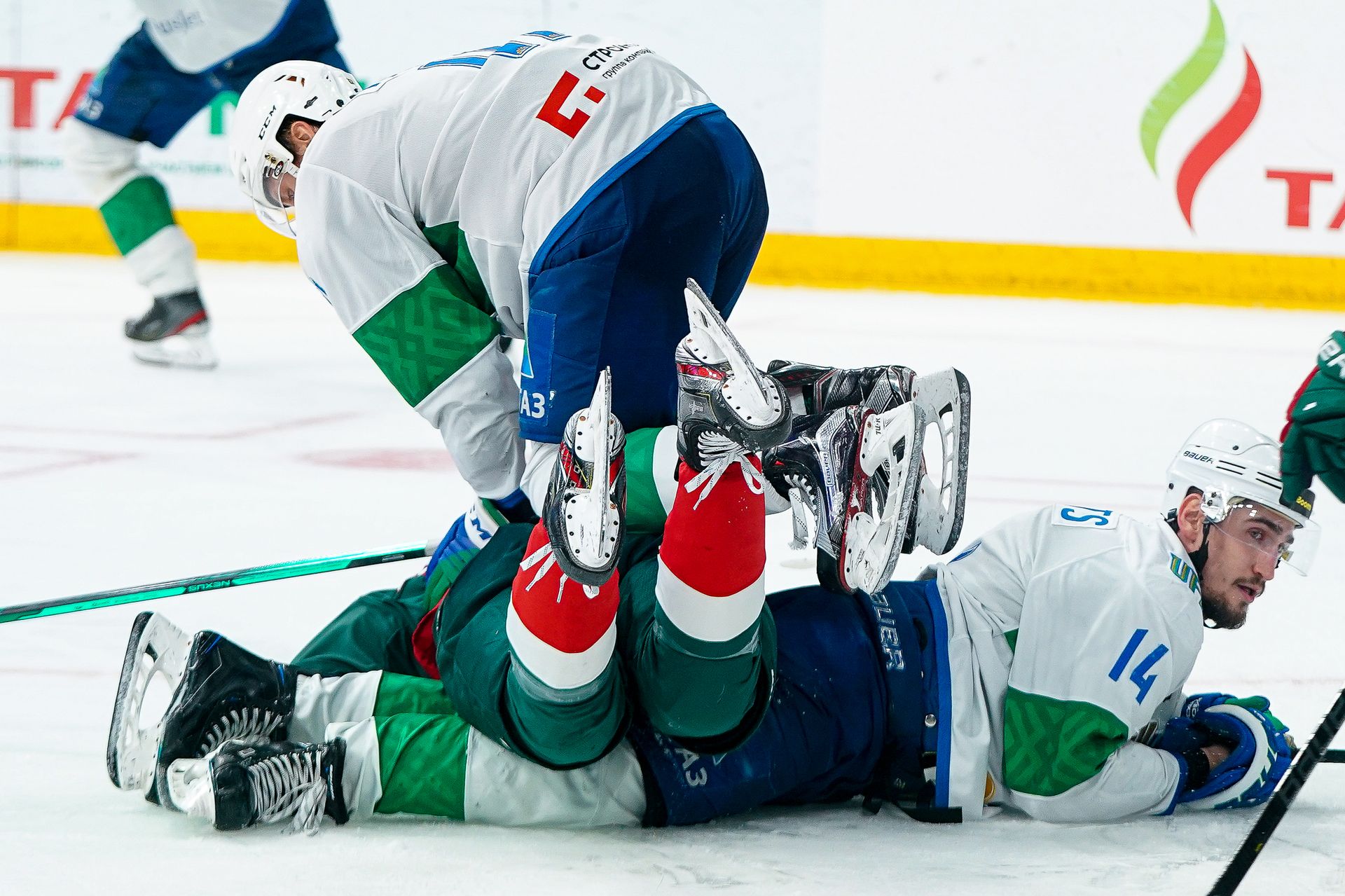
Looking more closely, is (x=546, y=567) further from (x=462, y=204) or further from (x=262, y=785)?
(x=462, y=204)

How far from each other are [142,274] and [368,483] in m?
2.03

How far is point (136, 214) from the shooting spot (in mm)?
5133

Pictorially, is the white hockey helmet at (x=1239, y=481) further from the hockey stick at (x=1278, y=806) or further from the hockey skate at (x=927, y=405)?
the hockey stick at (x=1278, y=806)

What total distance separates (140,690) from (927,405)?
933mm

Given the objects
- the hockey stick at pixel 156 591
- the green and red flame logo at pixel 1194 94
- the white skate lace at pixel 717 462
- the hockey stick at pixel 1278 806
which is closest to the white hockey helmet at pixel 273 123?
the hockey stick at pixel 156 591

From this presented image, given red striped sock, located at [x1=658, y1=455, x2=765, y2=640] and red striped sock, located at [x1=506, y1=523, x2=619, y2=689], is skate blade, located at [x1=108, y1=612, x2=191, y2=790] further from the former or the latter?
red striped sock, located at [x1=658, y1=455, x2=765, y2=640]

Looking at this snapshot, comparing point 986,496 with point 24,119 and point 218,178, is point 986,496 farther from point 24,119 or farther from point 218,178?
point 24,119

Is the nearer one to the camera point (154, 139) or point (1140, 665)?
point (1140, 665)

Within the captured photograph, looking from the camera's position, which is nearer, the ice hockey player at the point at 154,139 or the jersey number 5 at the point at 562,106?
the jersey number 5 at the point at 562,106

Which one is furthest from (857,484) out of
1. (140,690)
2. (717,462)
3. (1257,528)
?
(140,690)

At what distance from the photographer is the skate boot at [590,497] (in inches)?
59.5

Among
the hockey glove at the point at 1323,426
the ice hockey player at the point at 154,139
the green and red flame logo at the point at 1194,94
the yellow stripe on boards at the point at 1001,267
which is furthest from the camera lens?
the yellow stripe on boards at the point at 1001,267

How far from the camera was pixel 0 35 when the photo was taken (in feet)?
26.7

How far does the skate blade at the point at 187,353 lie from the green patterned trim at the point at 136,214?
30cm
